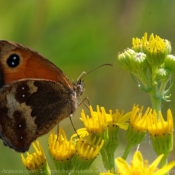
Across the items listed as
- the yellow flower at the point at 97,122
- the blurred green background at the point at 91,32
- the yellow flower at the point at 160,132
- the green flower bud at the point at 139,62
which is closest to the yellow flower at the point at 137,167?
the yellow flower at the point at 160,132

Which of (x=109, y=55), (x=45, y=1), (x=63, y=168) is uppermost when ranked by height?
(x=45, y=1)

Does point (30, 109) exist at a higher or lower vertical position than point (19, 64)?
lower

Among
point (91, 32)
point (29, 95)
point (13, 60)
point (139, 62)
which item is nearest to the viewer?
point (13, 60)

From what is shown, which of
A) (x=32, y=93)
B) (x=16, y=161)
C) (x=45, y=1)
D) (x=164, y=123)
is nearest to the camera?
(x=164, y=123)

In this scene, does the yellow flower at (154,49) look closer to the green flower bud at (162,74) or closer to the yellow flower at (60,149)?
the green flower bud at (162,74)

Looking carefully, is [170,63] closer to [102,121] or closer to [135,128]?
[135,128]

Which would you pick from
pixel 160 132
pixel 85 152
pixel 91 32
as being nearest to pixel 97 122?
pixel 85 152

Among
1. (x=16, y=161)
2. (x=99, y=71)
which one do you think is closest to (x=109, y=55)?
(x=99, y=71)

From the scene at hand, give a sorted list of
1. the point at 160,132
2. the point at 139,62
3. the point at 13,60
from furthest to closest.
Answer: the point at 139,62
the point at 13,60
the point at 160,132

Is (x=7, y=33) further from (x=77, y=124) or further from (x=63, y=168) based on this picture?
(x=63, y=168)
